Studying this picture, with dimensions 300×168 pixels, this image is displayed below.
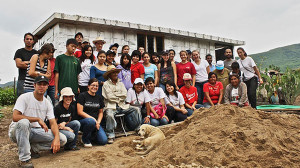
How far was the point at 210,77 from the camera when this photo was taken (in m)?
5.42

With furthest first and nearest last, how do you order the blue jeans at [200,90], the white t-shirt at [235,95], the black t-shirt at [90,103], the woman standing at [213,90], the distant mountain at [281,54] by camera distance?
the distant mountain at [281,54] → the blue jeans at [200,90] → the woman standing at [213,90] → the white t-shirt at [235,95] → the black t-shirt at [90,103]

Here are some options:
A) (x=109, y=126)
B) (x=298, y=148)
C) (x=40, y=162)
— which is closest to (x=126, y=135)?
(x=109, y=126)

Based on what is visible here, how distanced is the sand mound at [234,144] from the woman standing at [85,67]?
225 cm

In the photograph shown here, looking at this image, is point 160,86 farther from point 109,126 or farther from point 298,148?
point 298,148

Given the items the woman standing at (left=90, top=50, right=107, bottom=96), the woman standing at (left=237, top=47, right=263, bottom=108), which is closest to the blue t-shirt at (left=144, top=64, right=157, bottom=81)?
the woman standing at (left=90, top=50, right=107, bottom=96)

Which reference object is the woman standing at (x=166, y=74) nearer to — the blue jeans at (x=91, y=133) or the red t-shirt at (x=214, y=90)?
the red t-shirt at (x=214, y=90)

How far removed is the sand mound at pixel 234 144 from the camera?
2527mm

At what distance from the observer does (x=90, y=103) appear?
161 inches

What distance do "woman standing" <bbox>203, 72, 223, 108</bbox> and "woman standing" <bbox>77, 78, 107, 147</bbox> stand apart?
2.59 meters

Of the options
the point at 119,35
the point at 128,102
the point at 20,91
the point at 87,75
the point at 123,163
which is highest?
the point at 119,35

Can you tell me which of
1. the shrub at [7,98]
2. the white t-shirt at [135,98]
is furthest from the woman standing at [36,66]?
the shrub at [7,98]

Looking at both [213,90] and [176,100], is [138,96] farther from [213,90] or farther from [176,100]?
[213,90]

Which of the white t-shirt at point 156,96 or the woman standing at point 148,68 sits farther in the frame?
the woman standing at point 148,68

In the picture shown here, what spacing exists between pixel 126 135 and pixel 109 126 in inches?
17.5
